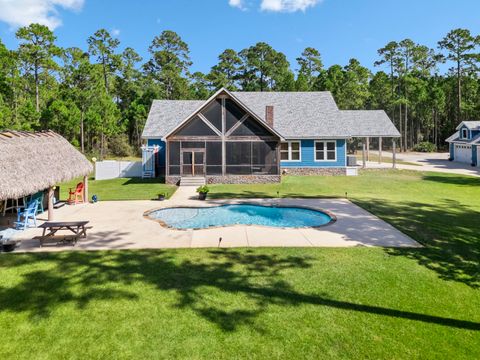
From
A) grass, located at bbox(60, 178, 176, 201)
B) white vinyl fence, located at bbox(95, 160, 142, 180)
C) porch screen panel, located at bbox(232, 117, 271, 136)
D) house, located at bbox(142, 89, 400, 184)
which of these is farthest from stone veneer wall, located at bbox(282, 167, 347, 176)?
white vinyl fence, located at bbox(95, 160, 142, 180)

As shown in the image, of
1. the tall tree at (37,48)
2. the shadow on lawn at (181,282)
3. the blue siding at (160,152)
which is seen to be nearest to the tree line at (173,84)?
the tall tree at (37,48)

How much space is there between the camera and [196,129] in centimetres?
2761

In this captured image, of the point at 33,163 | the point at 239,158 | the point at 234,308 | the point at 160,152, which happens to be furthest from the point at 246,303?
the point at 160,152

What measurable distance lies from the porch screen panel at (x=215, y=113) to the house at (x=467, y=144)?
3107cm

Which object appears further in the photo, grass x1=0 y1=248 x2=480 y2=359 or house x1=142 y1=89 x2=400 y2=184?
house x1=142 y1=89 x2=400 y2=184

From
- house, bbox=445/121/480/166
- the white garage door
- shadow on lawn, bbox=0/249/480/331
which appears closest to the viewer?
shadow on lawn, bbox=0/249/480/331

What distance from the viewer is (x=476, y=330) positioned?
21.9 ft

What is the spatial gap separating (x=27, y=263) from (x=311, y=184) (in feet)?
66.2

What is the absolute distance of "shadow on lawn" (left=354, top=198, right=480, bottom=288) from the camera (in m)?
9.61

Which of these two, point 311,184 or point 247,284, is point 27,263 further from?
point 311,184

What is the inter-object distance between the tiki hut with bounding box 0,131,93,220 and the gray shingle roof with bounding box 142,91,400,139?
13303 millimetres

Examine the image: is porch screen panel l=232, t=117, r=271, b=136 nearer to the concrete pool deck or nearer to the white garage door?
the concrete pool deck

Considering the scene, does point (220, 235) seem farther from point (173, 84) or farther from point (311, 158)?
point (173, 84)

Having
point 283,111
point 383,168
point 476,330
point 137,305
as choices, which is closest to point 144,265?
point 137,305
